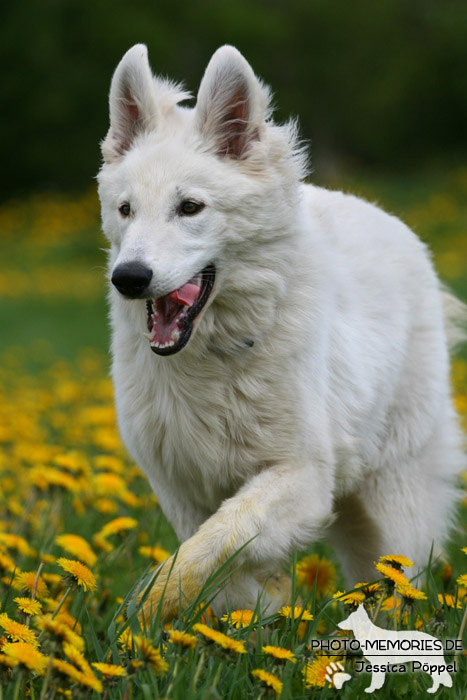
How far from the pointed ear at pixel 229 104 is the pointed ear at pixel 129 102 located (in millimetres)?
242

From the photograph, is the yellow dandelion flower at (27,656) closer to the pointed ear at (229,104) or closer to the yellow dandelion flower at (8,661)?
the yellow dandelion flower at (8,661)

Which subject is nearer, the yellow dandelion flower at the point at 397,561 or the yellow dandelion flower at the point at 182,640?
the yellow dandelion flower at the point at 182,640

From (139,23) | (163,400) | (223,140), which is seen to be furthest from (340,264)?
(139,23)

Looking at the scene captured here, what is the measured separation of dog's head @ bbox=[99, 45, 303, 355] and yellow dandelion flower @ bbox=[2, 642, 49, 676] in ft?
4.25

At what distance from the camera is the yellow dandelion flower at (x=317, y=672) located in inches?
98.1

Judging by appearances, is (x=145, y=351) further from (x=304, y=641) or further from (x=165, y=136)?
(x=304, y=641)

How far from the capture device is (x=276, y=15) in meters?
29.5

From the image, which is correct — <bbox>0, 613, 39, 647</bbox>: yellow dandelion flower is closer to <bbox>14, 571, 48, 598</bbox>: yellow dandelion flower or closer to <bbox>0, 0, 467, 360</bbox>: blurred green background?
<bbox>14, 571, 48, 598</bbox>: yellow dandelion flower

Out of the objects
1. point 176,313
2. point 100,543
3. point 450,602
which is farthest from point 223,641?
point 100,543

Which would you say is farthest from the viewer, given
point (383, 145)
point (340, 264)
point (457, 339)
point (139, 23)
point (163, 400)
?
point (383, 145)

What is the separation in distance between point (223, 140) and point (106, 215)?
1.82ft

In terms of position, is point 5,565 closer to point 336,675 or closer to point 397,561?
point 336,675

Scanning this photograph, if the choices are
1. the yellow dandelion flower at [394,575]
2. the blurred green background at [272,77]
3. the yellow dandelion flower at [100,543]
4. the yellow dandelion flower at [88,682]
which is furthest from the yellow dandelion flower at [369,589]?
the blurred green background at [272,77]

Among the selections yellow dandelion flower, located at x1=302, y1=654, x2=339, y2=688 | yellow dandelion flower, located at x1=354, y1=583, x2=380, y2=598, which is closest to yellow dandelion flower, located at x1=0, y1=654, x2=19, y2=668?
yellow dandelion flower, located at x1=302, y1=654, x2=339, y2=688
